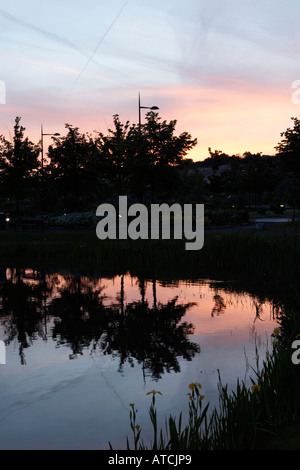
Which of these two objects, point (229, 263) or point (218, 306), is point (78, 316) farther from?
point (229, 263)

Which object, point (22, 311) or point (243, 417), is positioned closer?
point (243, 417)

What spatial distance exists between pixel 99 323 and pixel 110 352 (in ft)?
9.29

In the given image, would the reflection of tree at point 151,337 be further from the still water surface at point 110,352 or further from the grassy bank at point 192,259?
the grassy bank at point 192,259

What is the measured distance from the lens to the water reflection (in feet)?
35.8

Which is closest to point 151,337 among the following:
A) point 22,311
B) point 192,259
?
point 22,311

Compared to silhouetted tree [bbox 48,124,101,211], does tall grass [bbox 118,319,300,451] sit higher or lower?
lower

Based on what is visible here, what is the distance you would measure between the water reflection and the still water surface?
24mm

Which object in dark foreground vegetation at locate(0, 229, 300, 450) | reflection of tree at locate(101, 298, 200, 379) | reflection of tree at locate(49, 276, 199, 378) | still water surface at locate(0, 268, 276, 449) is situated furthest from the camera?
reflection of tree at locate(49, 276, 199, 378)

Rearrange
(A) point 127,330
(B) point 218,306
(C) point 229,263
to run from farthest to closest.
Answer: (C) point 229,263 < (B) point 218,306 < (A) point 127,330

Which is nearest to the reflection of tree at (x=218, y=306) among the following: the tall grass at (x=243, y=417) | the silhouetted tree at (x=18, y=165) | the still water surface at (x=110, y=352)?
the still water surface at (x=110, y=352)

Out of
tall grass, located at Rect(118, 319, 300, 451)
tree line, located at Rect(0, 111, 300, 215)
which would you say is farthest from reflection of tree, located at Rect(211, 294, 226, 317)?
tree line, located at Rect(0, 111, 300, 215)

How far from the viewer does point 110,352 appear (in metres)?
10.9

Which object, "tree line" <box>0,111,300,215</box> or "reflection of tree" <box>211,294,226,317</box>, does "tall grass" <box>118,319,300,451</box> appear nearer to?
"reflection of tree" <box>211,294,226,317</box>

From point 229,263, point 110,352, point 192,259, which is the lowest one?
point 110,352
